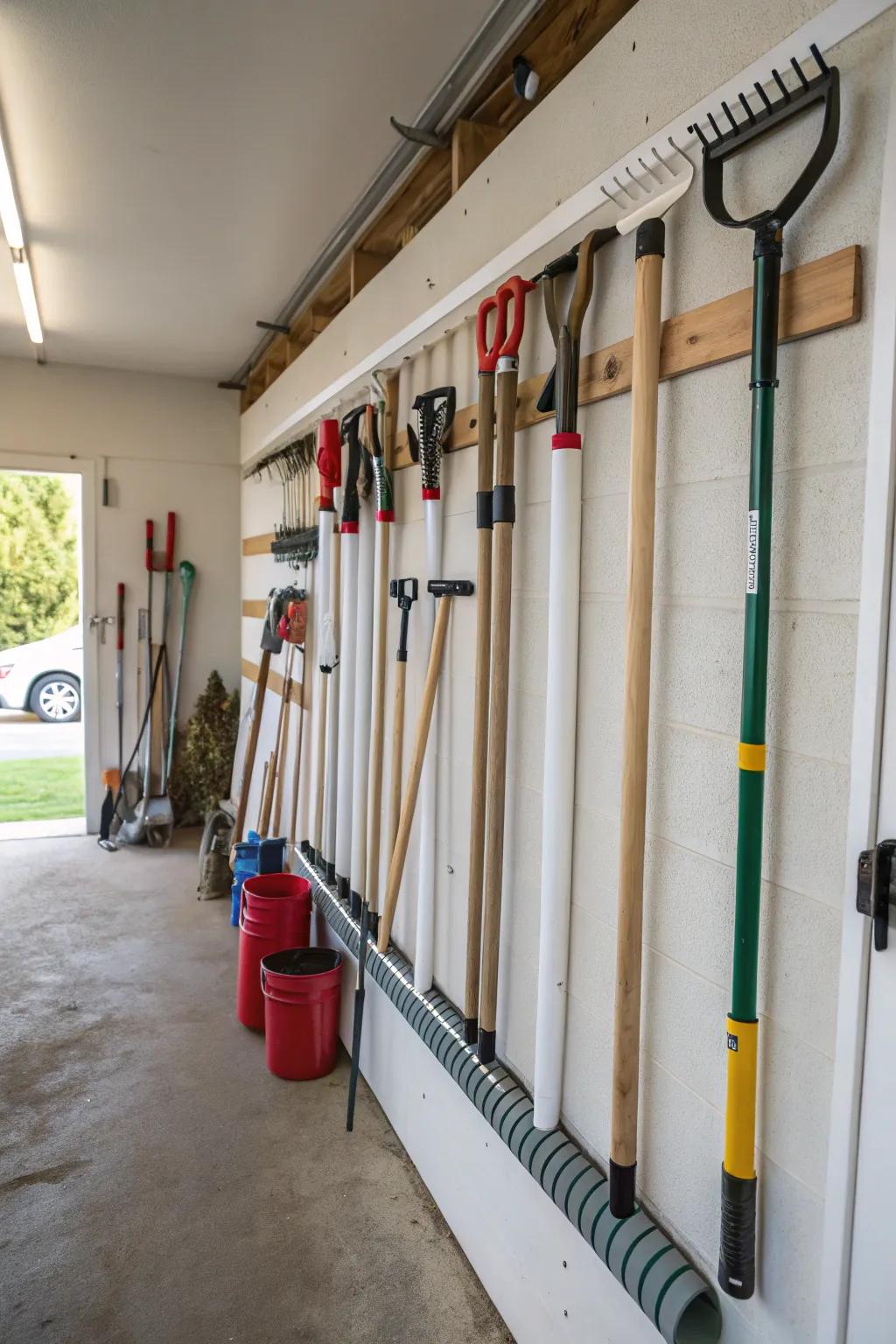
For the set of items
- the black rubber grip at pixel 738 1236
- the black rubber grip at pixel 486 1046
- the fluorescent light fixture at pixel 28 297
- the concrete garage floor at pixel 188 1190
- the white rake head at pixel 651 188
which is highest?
the fluorescent light fixture at pixel 28 297

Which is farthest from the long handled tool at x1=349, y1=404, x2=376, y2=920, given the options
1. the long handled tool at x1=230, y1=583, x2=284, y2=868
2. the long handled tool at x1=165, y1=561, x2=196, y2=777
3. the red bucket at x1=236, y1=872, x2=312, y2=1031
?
the long handled tool at x1=165, y1=561, x2=196, y2=777

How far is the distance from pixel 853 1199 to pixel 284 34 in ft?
8.23

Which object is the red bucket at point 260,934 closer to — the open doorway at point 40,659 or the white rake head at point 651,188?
the white rake head at point 651,188

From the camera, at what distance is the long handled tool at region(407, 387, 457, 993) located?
218 cm

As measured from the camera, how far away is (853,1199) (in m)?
1.05

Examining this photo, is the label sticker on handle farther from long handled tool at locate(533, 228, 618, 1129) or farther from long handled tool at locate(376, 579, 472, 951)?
long handled tool at locate(376, 579, 472, 951)

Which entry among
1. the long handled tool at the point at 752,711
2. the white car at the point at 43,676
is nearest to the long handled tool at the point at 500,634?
the long handled tool at the point at 752,711

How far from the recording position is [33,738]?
8836 mm

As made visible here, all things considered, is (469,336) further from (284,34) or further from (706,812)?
(706,812)

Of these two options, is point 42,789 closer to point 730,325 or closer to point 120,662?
point 120,662


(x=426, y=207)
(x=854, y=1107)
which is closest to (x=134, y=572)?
(x=426, y=207)

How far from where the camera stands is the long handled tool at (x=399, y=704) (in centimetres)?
235

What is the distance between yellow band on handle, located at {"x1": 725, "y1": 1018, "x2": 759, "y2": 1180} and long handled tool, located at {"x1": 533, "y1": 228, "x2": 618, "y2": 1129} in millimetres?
486

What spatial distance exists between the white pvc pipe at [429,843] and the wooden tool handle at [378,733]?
0.33 metres
